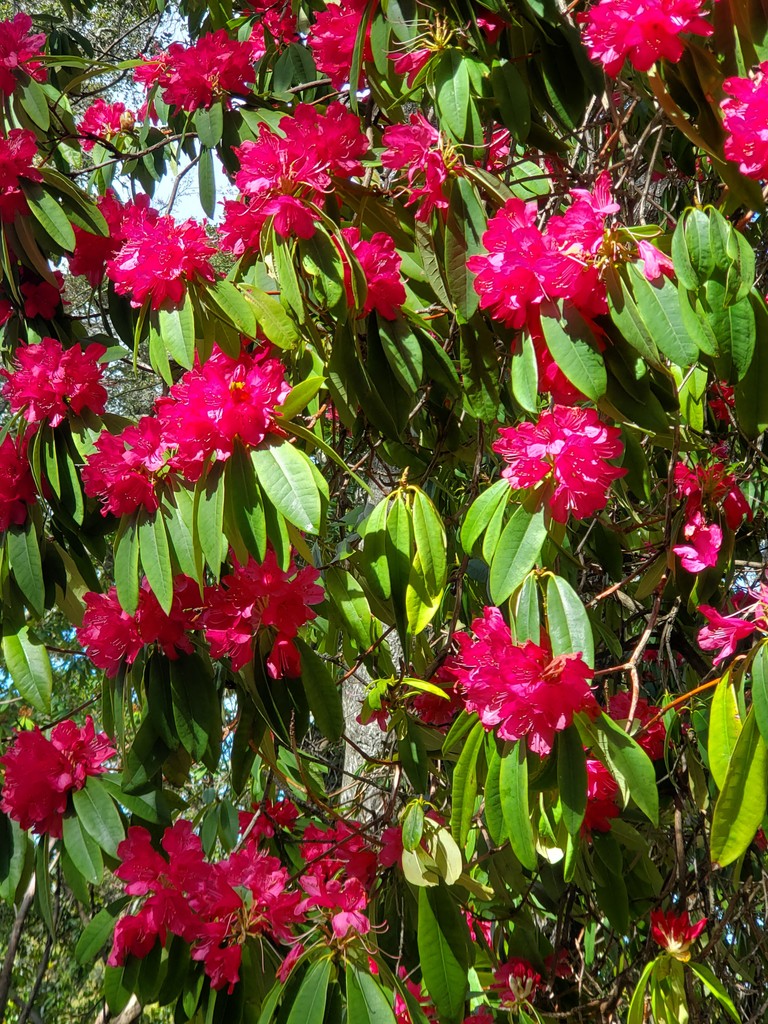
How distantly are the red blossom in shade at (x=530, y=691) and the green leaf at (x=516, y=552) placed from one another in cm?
6

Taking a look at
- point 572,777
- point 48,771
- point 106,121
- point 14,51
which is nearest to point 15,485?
point 48,771

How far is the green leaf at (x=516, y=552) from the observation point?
111cm

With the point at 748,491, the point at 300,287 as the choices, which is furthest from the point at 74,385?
the point at 748,491

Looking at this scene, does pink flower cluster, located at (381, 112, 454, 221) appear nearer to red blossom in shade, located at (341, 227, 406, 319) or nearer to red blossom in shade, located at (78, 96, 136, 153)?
red blossom in shade, located at (341, 227, 406, 319)

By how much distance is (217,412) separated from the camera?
1.19 meters

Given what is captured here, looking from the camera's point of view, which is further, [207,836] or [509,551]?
[207,836]

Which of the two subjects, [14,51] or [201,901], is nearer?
[201,901]

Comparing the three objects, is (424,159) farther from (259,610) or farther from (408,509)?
(259,610)

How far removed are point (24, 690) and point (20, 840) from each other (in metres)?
0.24

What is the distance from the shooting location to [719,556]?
5.42 feet

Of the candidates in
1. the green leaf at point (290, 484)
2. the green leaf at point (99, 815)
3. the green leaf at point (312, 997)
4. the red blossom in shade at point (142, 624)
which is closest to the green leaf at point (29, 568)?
the red blossom in shade at point (142, 624)

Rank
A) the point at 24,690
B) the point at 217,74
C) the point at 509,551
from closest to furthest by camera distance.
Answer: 1. the point at 509,551
2. the point at 24,690
3. the point at 217,74

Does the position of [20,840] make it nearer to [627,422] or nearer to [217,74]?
[627,422]

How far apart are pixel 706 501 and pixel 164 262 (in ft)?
3.05
